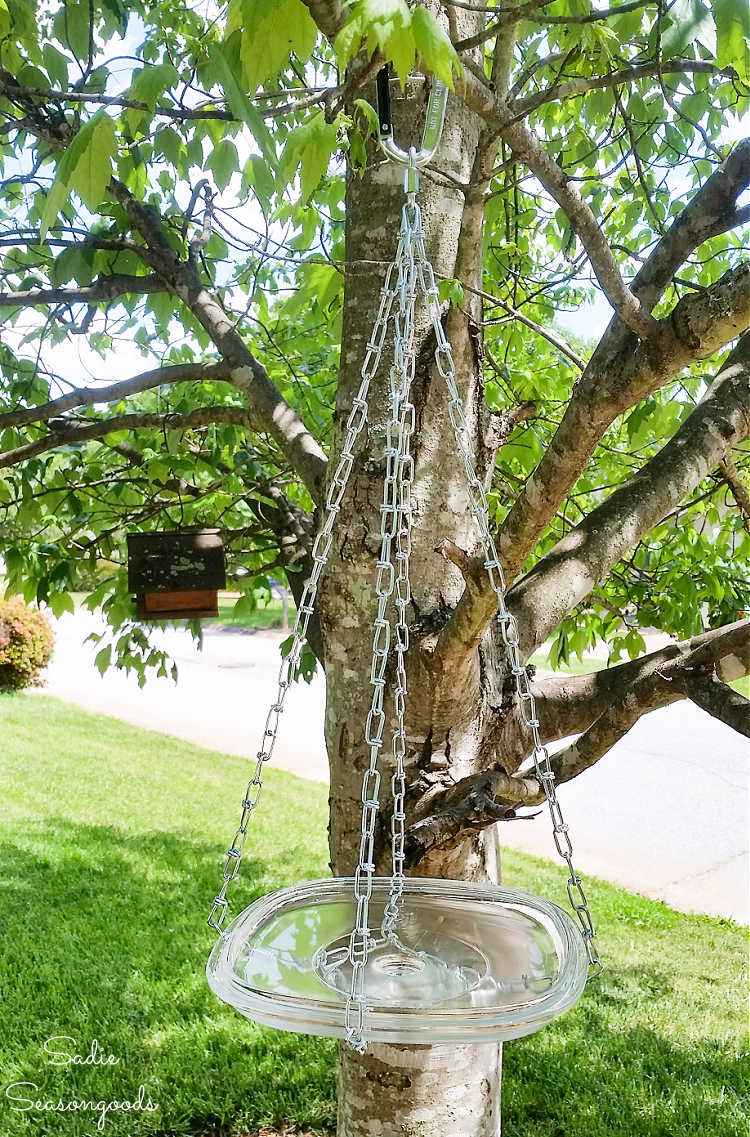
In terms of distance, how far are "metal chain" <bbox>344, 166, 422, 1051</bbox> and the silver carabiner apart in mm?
27

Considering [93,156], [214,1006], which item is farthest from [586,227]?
[214,1006]

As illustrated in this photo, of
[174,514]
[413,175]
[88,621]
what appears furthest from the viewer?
[88,621]

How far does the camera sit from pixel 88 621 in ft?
64.4

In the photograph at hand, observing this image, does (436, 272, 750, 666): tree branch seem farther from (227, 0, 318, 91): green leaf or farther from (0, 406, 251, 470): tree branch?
(0, 406, 251, 470): tree branch

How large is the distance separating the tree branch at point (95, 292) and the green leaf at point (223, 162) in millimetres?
735

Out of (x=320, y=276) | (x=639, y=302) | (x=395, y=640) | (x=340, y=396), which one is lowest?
(x=395, y=640)

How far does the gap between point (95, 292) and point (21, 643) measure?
29.5ft

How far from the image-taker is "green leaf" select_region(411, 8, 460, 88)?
2.98 feet

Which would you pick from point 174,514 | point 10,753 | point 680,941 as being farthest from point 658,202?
point 10,753

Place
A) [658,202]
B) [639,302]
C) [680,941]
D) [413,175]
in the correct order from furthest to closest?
[680,941], [658,202], [639,302], [413,175]

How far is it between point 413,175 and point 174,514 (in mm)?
2196

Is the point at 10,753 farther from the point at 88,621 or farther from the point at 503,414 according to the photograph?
the point at 88,621

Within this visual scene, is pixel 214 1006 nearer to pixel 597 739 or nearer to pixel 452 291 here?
pixel 597 739

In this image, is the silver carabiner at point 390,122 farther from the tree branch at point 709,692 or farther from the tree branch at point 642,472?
the tree branch at point 709,692
